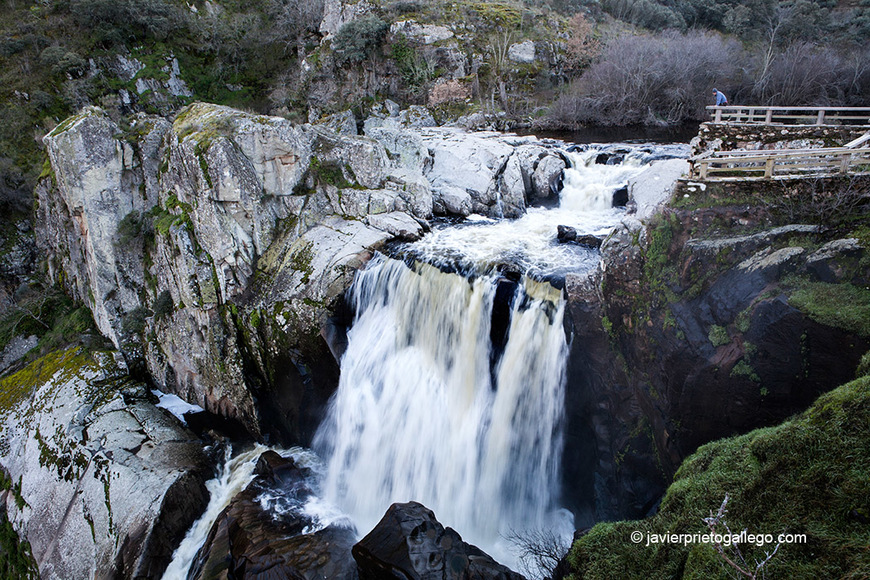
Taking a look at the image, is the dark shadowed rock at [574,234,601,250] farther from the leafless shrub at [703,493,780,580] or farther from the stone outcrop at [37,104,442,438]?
the leafless shrub at [703,493,780,580]

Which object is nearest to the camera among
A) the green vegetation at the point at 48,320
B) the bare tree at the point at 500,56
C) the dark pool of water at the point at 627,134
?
the green vegetation at the point at 48,320

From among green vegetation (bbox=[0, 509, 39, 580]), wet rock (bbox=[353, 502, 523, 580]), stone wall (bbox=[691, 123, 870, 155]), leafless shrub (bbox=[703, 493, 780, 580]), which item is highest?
stone wall (bbox=[691, 123, 870, 155])

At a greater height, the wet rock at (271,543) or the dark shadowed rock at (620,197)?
the dark shadowed rock at (620,197)

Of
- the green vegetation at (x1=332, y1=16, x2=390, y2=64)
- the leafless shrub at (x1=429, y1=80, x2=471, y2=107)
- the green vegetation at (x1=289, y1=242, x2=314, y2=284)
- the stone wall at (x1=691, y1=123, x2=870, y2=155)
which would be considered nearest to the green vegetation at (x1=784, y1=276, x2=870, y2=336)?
the stone wall at (x1=691, y1=123, x2=870, y2=155)

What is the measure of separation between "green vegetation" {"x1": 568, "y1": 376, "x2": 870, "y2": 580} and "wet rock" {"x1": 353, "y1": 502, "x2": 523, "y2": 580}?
196 cm

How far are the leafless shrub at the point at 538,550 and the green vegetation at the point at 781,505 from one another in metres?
2.46

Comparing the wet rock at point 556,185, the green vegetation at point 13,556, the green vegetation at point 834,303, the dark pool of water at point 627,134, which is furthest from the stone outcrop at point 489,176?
the green vegetation at point 13,556

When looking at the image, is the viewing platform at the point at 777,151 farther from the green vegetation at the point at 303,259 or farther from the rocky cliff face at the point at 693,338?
the green vegetation at the point at 303,259

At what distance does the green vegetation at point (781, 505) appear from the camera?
4516 millimetres

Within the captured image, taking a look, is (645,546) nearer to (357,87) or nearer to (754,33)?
(357,87)

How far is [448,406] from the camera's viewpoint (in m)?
12.7

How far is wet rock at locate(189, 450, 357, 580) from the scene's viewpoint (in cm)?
944

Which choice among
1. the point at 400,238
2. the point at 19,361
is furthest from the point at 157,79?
the point at 400,238

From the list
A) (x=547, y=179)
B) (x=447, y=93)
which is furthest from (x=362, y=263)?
(x=447, y=93)
